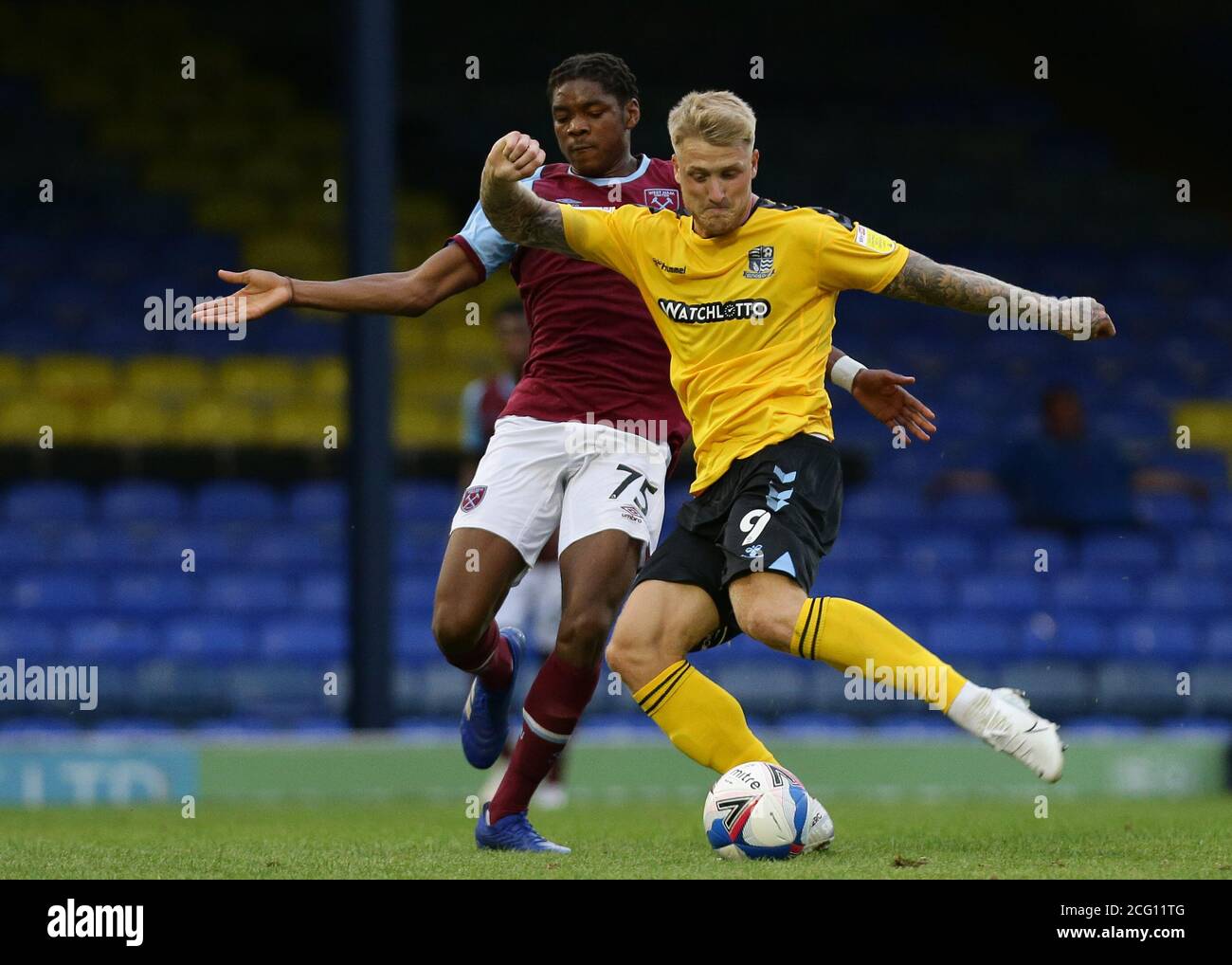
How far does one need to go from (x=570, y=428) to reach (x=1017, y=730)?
1.69m

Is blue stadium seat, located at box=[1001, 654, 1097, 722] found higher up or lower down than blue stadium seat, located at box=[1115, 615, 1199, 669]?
lower down

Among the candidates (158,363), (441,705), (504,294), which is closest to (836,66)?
(504,294)

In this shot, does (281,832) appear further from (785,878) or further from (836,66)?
(836,66)

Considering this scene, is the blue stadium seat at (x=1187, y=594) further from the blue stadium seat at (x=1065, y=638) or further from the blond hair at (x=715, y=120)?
the blond hair at (x=715, y=120)

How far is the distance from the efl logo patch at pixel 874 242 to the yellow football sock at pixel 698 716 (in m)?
1.18

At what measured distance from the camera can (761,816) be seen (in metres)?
4.89

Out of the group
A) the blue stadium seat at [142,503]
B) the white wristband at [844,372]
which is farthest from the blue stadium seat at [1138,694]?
the white wristband at [844,372]

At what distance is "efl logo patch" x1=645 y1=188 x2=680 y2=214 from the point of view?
5.70m

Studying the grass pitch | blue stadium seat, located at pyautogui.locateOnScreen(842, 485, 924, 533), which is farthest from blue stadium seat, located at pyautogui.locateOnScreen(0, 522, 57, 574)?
blue stadium seat, located at pyautogui.locateOnScreen(842, 485, 924, 533)

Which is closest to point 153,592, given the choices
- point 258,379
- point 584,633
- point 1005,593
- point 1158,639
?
point 258,379

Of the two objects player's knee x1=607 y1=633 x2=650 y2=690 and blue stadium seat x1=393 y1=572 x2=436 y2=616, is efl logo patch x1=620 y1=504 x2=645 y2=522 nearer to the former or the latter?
player's knee x1=607 y1=633 x2=650 y2=690

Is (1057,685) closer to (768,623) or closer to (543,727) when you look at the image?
(543,727)

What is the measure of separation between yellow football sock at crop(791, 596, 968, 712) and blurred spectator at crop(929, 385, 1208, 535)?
6.22 metres

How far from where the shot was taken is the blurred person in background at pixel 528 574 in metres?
8.31
